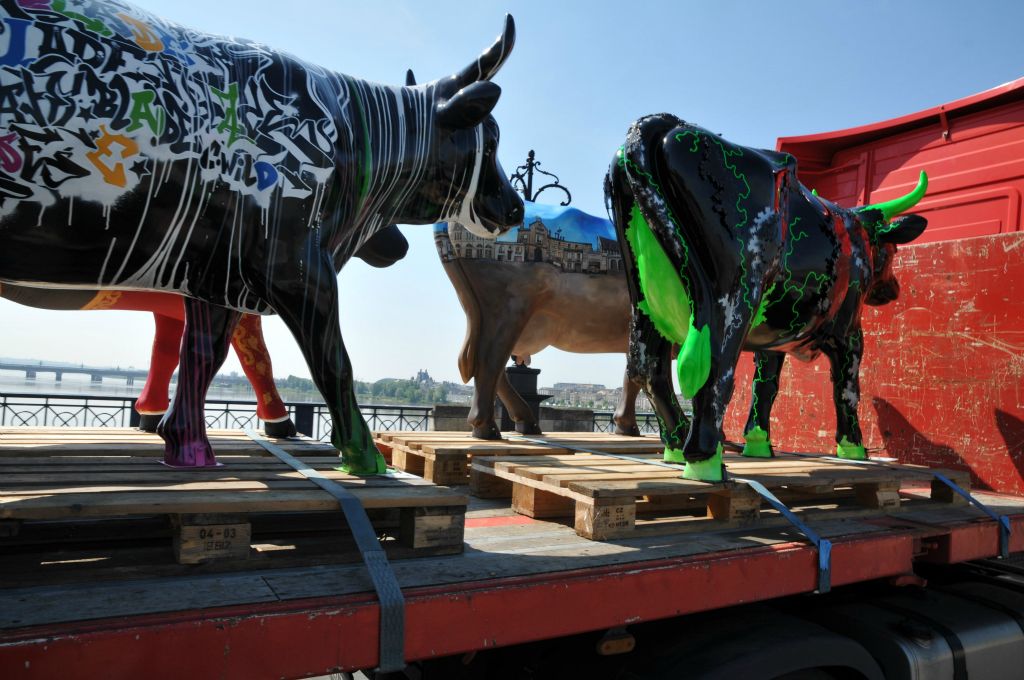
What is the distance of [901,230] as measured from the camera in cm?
468

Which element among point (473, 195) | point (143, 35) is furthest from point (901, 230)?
point (143, 35)

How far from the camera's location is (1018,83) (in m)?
5.74

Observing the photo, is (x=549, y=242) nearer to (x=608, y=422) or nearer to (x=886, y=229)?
(x=886, y=229)

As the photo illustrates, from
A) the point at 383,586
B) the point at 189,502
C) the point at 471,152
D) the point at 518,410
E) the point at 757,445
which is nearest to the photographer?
the point at 383,586

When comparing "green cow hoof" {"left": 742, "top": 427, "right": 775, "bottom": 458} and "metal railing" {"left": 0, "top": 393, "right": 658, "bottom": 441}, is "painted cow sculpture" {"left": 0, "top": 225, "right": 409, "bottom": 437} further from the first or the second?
"metal railing" {"left": 0, "top": 393, "right": 658, "bottom": 441}

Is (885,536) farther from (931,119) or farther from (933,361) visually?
(931,119)

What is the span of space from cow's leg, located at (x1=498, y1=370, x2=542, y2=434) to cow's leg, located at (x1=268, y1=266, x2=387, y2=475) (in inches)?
104

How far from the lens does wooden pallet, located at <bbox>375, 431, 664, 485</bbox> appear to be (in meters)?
3.94

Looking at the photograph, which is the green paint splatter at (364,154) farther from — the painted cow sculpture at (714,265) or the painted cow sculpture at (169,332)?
the painted cow sculpture at (714,265)

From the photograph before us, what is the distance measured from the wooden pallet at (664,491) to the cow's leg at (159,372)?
2.23 m

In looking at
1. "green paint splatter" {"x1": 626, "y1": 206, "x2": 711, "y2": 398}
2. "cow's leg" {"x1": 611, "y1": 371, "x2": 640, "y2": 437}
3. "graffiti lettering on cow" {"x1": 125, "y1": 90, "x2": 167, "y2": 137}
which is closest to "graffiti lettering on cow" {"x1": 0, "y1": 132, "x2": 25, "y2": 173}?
"graffiti lettering on cow" {"x1": 125, "y1": 90, "x2": 167, "y2": 137}

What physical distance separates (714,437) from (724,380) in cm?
29

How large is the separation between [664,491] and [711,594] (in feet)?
1.80

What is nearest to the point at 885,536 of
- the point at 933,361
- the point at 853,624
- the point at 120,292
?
the point at 853,624
